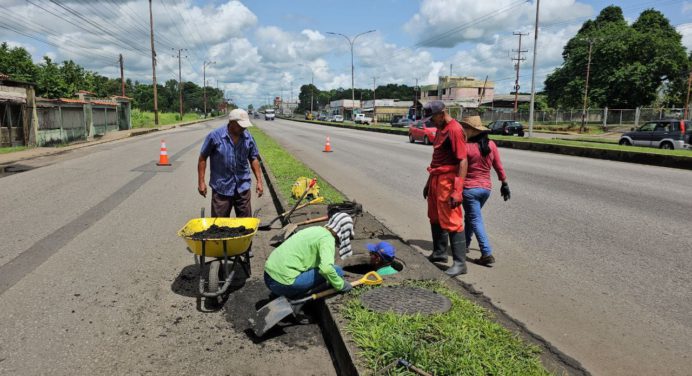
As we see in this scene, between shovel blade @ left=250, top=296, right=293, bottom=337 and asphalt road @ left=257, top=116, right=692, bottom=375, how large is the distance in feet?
6.30

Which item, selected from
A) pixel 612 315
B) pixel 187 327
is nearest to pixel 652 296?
pixel 612 315

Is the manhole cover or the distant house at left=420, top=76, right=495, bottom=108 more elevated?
the distant house at left=420, top=76, right=495, bottom=108

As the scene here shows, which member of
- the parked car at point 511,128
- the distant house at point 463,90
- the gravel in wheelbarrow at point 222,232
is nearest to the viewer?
the gravel in wheelbarrow at point 222,232

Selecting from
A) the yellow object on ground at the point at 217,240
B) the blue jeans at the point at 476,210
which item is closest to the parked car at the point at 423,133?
the blue jeans at the point at 476,210

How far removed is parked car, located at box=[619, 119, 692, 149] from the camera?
20.0m

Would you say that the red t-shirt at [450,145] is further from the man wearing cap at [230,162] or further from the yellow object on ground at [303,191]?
the yellow object on ground at [303,191]

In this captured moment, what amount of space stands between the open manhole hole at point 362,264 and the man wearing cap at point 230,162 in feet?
4.72

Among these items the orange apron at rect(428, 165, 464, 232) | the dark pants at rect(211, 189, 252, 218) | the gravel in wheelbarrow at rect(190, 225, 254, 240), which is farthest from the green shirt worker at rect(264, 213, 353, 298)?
the dark pants at rect(211, 189, 252, 218)

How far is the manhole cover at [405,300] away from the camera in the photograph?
144 inches

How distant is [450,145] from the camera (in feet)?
15.2

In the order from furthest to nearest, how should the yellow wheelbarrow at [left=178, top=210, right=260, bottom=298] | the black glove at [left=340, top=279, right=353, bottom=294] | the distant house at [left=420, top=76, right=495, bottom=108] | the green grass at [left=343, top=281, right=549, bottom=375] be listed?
the distant house at [left=420, top=76, right=495, bottom=108], the yellow wheelbarrow at [left=178, top=210, right=260, bottom=298], the black glove at [left=340, top=279, right=353, bottom=294], the green grass at [left=343, top=281, right=549, bottom=375]

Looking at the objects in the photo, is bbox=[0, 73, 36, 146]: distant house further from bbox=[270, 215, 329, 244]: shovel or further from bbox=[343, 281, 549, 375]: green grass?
bbox=[343, 281, 549, 375]: green grass

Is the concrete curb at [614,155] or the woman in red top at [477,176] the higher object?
the woman in red top at [477,176]

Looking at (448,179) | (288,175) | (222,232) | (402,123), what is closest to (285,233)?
(222,232)
